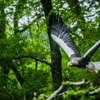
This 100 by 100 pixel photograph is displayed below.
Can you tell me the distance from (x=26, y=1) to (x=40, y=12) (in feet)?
2.94

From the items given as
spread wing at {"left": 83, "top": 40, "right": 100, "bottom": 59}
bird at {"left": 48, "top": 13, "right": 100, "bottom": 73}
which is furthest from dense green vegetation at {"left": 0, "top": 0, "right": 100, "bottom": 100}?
spread wing at {"left": 83, "top": 40, "right": 100, "bottom": 59}

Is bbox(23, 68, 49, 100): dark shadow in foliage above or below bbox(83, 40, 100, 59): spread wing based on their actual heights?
below

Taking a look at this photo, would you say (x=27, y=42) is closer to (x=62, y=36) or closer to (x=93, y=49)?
(x=62, y=36)

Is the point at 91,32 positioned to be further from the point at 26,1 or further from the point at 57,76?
the point at 26,1

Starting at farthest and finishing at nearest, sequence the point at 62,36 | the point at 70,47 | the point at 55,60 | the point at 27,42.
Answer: the point at 55,60 < the point at 27,42 < the point at 62,36 < the point at 70,47

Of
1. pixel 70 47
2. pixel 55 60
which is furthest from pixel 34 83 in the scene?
pixel 55 60

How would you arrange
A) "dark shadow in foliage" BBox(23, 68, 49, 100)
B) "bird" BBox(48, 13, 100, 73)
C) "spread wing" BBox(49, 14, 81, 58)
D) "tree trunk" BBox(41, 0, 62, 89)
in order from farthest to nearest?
"tree trunk" BBox(41, 0, 62, 89)
"dark shadow in foliage" BBox(23, 68, 49, 100)
"spread wing" BBox(49, 14, 81, 58)
"bird" BBox(48, 13, 100, 73)

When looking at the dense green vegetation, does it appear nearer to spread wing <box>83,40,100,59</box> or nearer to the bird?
the bird

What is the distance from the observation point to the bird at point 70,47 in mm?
5304

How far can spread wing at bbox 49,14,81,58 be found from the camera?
19.2ft

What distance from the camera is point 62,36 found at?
6.31 metres

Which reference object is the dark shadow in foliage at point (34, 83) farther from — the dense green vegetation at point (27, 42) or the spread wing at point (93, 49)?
the spread wing at point (93, 49)

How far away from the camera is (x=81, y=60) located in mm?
5387

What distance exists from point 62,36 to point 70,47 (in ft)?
2.12
